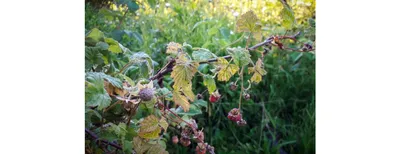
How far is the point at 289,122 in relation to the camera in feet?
6.08

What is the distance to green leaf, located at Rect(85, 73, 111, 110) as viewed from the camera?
0.80 meters

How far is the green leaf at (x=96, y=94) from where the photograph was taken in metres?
0.80

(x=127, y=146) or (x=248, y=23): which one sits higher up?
(x=248, y=23)

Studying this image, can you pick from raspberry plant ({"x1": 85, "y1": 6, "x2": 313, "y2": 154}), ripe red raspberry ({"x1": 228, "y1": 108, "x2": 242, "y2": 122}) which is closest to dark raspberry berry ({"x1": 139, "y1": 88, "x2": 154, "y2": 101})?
raspberry plant ({"x1": 85, "y1": 6, "x2": 313, "y2": 154})

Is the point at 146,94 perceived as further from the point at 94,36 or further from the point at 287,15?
the point at 287,15

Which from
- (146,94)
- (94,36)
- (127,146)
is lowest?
(127,146)

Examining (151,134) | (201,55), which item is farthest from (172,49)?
(151,134)

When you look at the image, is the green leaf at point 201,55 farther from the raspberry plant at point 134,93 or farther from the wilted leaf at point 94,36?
the wilted leaf at point 94,36

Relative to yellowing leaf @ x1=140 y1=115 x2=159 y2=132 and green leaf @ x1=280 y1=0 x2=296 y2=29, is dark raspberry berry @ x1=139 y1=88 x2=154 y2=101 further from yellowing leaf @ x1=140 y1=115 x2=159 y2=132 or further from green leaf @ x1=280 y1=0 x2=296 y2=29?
green leaf @ x1=280 y1=0 x2=296 y2=29

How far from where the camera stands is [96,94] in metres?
0.80

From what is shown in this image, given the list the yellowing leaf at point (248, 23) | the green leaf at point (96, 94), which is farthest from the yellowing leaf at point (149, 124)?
the yellowing leaf at point (248, 23)
